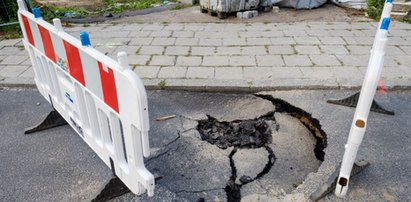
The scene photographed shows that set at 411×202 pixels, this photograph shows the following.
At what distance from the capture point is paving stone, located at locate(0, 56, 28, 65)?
5387mm

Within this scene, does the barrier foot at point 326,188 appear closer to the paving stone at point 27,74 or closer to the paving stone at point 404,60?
the paving stone at point 404,60

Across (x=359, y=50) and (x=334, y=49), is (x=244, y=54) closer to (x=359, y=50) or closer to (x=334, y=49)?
(x=334, y=49)

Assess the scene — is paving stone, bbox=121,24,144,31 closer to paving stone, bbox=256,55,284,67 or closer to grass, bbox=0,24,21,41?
grass, bbox=0,24,21,41

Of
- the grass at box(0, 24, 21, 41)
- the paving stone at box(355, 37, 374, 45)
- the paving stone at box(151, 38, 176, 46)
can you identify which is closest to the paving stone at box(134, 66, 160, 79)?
the paving stone at box(151, 38, 176, 46)

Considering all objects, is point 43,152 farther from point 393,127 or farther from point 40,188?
point 393,127

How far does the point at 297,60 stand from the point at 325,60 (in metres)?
0.45

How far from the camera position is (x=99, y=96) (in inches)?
86.6

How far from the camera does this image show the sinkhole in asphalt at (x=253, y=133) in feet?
9.81

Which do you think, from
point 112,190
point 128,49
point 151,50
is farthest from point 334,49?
point 112,190

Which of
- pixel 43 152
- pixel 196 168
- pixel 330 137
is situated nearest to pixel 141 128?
pixel 196 168

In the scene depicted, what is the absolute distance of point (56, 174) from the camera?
114 inches

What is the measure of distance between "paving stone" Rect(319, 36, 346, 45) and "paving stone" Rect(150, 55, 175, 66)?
286cm

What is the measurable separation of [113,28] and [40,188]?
504 centimetres

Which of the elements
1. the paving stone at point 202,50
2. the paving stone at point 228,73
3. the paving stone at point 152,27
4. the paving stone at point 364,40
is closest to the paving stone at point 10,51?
the paving stone at point 152,27
